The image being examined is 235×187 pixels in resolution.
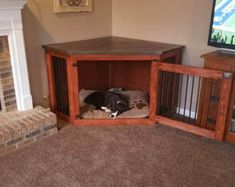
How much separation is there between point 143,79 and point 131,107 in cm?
49

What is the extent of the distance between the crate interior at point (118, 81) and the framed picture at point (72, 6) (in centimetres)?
64

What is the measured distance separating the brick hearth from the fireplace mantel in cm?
16

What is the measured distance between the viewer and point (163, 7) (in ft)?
10.1

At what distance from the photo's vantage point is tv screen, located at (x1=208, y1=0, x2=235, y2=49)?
2.45 meters

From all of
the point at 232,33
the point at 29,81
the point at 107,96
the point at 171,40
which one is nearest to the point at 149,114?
the point at 107,96

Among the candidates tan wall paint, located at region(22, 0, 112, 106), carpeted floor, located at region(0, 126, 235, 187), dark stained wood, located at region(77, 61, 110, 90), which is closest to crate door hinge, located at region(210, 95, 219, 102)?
carpeted floor, located at region(0, 126, 235, 187)

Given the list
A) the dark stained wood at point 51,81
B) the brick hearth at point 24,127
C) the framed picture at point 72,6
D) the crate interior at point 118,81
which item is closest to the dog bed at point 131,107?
the crate interior at point 118,81

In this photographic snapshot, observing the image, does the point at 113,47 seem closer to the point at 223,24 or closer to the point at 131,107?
the point at 131,107

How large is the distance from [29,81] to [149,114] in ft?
4.35

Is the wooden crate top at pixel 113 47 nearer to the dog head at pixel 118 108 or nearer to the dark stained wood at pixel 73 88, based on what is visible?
the dark stained wood at pixel 73 88

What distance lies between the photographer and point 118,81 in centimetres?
373

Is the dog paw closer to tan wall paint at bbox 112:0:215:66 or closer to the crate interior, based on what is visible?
the crate interior

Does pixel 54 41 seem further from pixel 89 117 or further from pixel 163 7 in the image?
pixel 163 7

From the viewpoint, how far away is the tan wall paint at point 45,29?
2.81m
